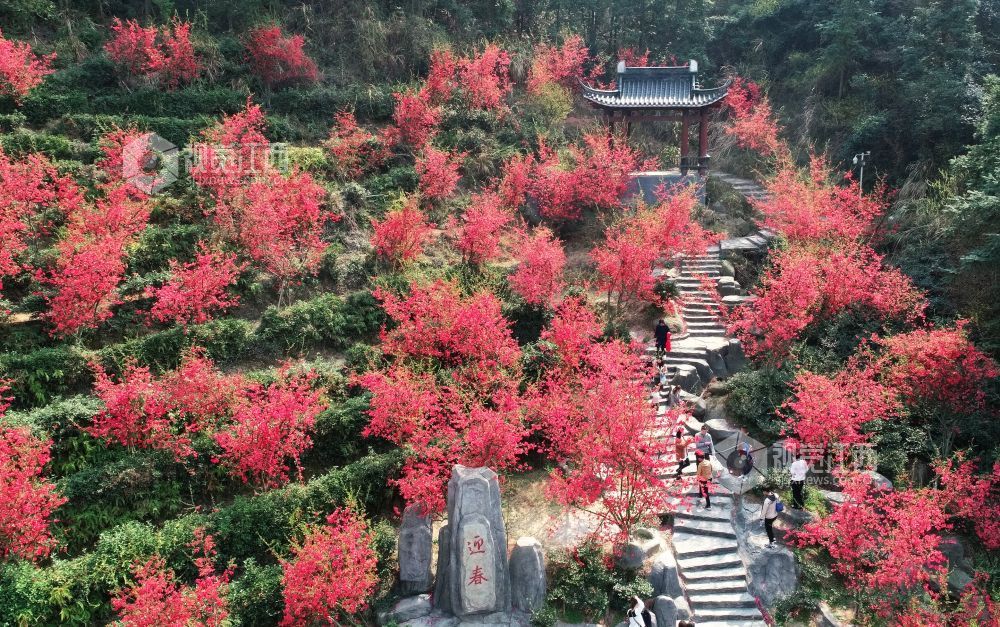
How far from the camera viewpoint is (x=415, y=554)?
600 inches

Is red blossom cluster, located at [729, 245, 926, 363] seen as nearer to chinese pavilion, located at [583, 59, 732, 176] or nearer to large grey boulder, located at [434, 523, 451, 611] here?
chinese pavilion, located at [583, 59, 732, 176]

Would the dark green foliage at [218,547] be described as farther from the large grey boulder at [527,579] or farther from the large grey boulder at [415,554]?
the large grey boulder at [527,579]

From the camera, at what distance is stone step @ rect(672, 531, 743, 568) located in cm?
1595

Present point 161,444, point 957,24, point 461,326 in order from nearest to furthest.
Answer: point 161,444 < point 461,326 < point 957,24

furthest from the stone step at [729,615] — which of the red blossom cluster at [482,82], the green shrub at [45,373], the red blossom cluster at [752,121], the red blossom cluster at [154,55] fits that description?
the red blossom cluster at [154,55]

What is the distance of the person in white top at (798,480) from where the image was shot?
1637 centimetres

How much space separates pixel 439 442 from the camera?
17.0m

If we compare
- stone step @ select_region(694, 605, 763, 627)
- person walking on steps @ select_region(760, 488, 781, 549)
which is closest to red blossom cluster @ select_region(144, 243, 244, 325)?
stone step @ select_region(694, 605, 763, 627)

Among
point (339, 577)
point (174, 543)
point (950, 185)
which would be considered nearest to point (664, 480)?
point (339, 577)

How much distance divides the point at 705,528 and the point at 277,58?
2587 centimetres

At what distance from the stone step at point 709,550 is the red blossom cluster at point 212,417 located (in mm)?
9144

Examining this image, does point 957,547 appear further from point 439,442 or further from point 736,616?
point 439,442

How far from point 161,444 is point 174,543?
2.56 metres

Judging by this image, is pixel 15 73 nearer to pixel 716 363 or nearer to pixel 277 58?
pixel 277 58
